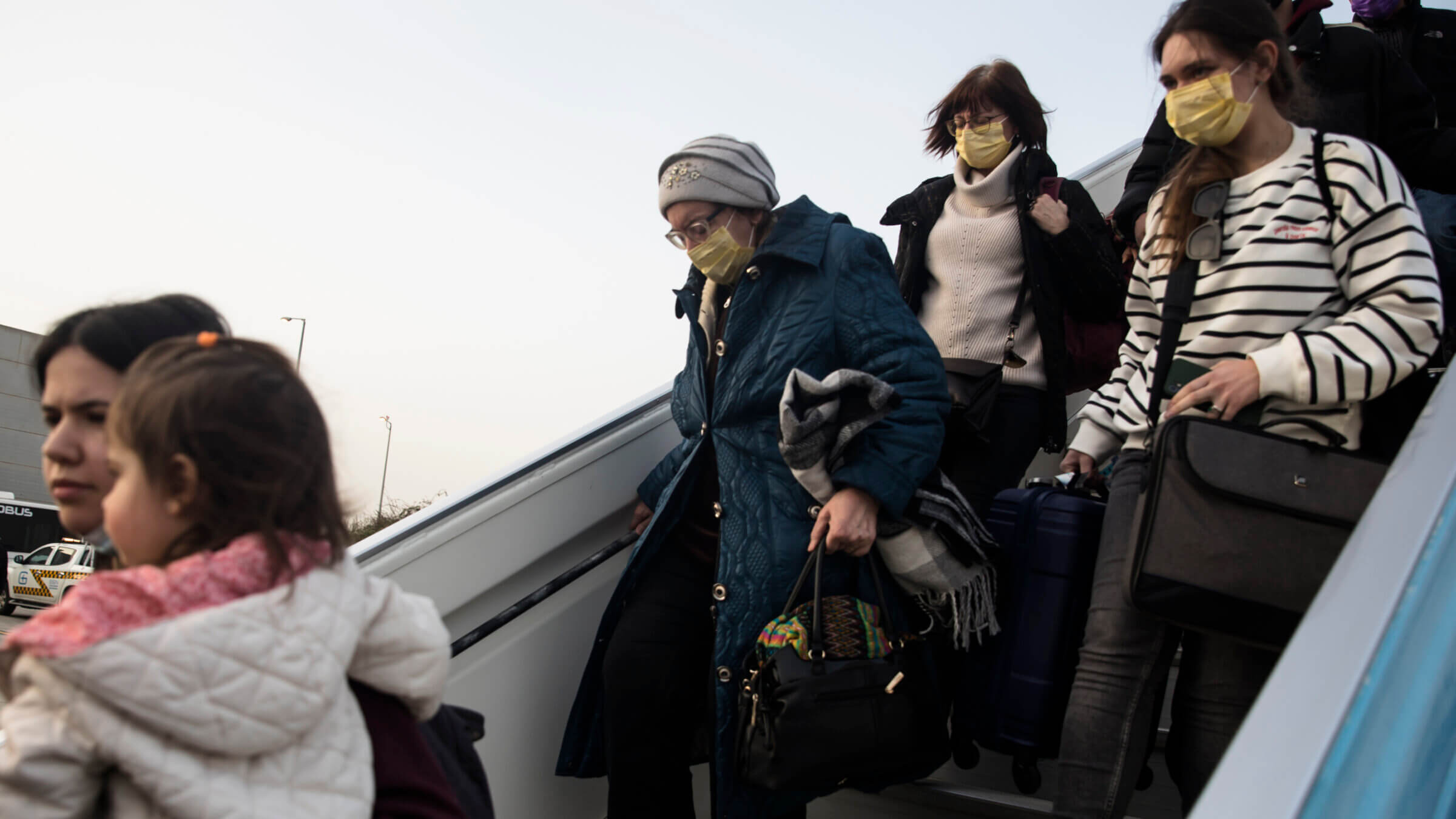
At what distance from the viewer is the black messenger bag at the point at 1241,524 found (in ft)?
5.10

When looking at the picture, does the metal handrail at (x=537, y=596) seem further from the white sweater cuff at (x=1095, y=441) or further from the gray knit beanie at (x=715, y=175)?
the white sweater cuff at (x=1095, y=441)

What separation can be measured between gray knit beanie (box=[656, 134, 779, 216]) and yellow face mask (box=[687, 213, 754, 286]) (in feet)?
0.20

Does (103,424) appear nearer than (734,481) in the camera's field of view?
Yes

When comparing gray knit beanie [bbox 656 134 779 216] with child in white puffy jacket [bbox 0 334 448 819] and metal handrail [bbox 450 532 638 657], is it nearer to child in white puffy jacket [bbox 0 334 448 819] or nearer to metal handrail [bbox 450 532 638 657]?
metal handrail [bbox 450 532 638 657]

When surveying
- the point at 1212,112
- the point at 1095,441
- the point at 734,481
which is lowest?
the point at 734,481

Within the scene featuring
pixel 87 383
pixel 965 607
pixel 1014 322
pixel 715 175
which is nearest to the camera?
pixel 87 383

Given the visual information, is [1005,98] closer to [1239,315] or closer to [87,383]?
[1239,315]

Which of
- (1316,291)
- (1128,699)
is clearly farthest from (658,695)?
(1316,291)

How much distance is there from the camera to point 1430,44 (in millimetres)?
2924

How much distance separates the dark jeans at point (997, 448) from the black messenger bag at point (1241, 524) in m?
0.79

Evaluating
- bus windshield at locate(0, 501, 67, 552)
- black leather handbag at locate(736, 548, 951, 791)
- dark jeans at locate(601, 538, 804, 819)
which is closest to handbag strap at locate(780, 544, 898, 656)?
black leather handbag at locate(736, 548, 951, 791)

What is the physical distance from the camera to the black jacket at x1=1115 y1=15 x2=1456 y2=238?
2.47 meters

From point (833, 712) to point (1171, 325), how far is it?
906 mm

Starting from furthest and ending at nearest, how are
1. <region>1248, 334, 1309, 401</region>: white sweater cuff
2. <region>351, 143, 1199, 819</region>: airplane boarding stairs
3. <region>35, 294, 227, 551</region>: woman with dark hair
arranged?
<region>351, 143, 1199, 819</region>: airplane boarding stairs
<region>1248, 334, 1309, 401</region>: white sweater cuff
<region>35, 294, 227, 551</region>: woman with dark hair
